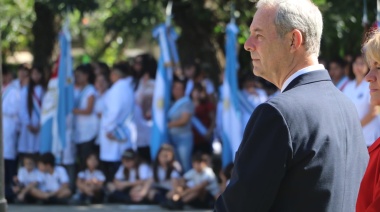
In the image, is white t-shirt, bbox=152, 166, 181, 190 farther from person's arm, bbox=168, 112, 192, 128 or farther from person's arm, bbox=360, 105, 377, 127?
person's arm, bbox=360, 105, 377, 127

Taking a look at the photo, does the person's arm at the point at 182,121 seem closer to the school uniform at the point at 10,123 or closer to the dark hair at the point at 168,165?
the dark hair at the point at 168,165

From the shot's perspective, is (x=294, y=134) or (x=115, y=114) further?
(x=115, y=114)

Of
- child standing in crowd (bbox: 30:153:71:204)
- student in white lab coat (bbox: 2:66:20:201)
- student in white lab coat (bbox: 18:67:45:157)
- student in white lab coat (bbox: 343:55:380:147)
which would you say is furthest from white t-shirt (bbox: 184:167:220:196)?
student in white lab coat (bbox: 2:66:20:201)

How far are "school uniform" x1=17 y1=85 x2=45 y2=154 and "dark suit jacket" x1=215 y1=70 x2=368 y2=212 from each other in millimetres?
8761

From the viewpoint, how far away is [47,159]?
10.9 metres

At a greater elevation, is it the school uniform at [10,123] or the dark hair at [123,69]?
the dark hair at [123,69]

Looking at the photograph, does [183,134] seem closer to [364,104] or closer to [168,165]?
[168,165]

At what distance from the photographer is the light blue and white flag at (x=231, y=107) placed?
32.9 feet

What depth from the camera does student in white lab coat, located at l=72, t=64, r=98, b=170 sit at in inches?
429

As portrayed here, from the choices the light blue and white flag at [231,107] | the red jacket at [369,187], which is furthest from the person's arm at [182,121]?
the red jacket at [369,187]

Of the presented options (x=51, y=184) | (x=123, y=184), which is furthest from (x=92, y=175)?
(x=51, y=184)

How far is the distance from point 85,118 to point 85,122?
0.17ft

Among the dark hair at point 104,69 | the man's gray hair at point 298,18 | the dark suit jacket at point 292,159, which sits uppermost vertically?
the man's gray hair at point 298,18

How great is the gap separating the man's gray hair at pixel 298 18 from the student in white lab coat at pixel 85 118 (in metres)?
7.93
